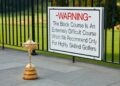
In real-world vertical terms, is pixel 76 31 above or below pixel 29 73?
above

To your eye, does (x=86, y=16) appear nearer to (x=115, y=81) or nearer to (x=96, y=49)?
(x=96, y=49)

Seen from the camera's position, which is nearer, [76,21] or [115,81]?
[115,81]

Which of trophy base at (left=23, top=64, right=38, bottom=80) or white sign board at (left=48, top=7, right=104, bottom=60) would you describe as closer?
trophy base at (left=23, top=64, right=38, bottom=80)

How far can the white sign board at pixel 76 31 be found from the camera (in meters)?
7.54

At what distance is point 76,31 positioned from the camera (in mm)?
8078

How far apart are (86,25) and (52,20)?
129cm

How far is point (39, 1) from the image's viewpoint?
10055 millimetres

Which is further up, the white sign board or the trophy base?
the white sign board

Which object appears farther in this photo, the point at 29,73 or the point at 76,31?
the point at 76,31

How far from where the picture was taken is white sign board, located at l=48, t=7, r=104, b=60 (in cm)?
754

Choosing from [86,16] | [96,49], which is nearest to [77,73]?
[96,49]

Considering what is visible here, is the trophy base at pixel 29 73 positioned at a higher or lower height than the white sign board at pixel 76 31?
lower

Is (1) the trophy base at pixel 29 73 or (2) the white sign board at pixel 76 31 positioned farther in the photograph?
(2) the white sign board at pixel 76 31

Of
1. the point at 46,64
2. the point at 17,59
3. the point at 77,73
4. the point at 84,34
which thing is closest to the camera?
the point at 77,73
